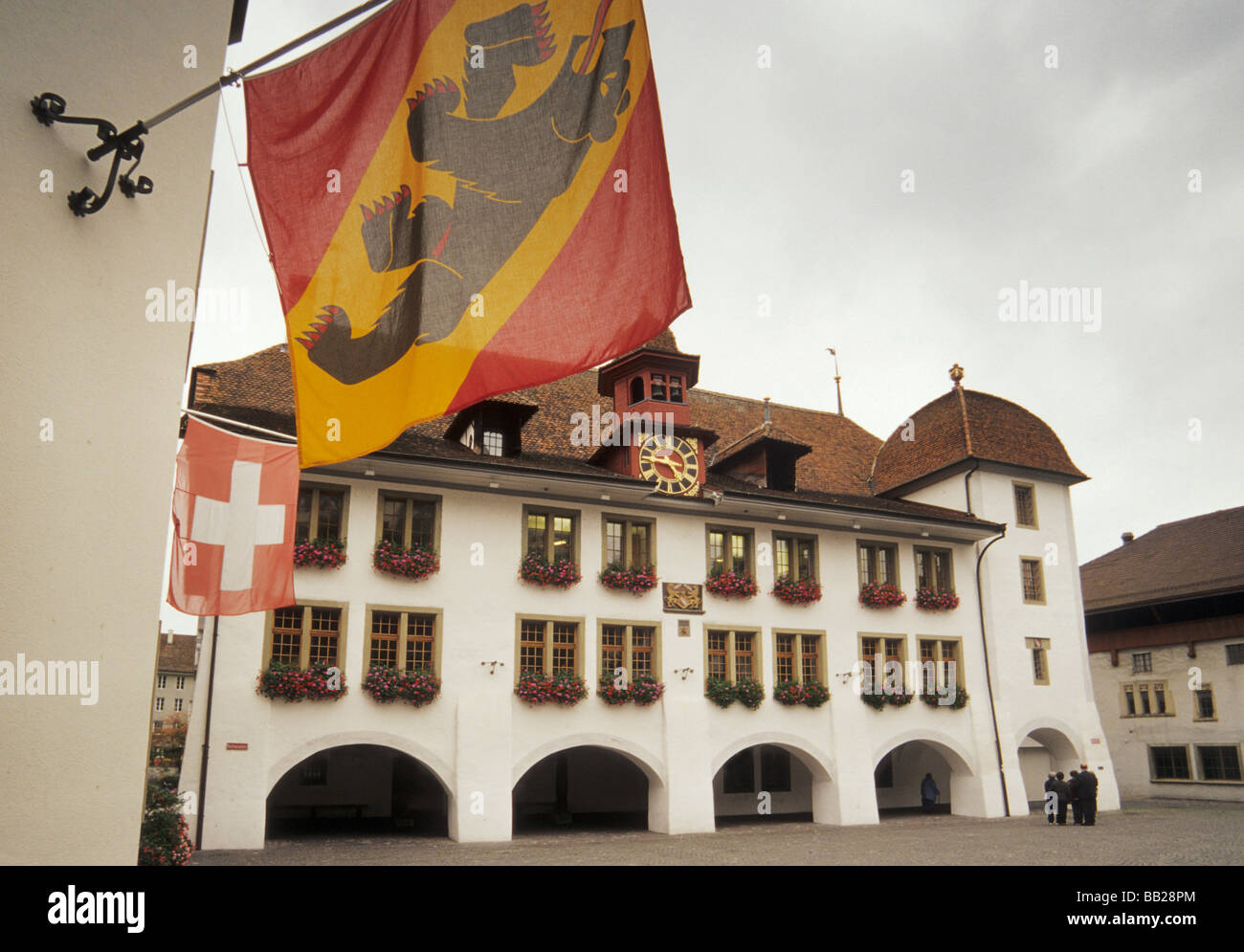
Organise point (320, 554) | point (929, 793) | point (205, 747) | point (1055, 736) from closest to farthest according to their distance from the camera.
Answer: point (205, 747)
point (320, 554)
point (929, 793)
point (1055, 736)

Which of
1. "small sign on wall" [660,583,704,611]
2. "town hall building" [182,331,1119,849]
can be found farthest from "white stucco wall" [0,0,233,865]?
"small sign on wall" [660,583,704,611]

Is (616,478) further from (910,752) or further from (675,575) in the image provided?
(910,752)

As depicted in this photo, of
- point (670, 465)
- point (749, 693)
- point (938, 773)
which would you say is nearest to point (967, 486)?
point (938, 773)

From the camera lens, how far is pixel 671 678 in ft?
78.0

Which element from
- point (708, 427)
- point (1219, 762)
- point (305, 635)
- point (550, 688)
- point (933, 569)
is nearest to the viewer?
point (305, 635)

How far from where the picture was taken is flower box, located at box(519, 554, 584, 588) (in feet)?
73.8

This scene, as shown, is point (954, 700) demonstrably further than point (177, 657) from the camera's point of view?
No

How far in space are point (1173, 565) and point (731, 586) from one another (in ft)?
77.4

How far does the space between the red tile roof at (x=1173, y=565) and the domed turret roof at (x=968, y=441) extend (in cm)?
803

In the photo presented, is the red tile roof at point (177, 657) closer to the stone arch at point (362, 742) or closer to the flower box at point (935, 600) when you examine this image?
the stone arch at point (362, 742)

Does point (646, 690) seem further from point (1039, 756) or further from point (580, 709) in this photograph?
point (1039, 756)

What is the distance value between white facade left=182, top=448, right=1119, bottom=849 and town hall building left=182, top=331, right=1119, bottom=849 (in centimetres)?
6

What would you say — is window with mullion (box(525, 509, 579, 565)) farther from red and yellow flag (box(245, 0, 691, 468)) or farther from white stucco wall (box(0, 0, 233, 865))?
white stucco wall (box(0, 0, 233, 865))
